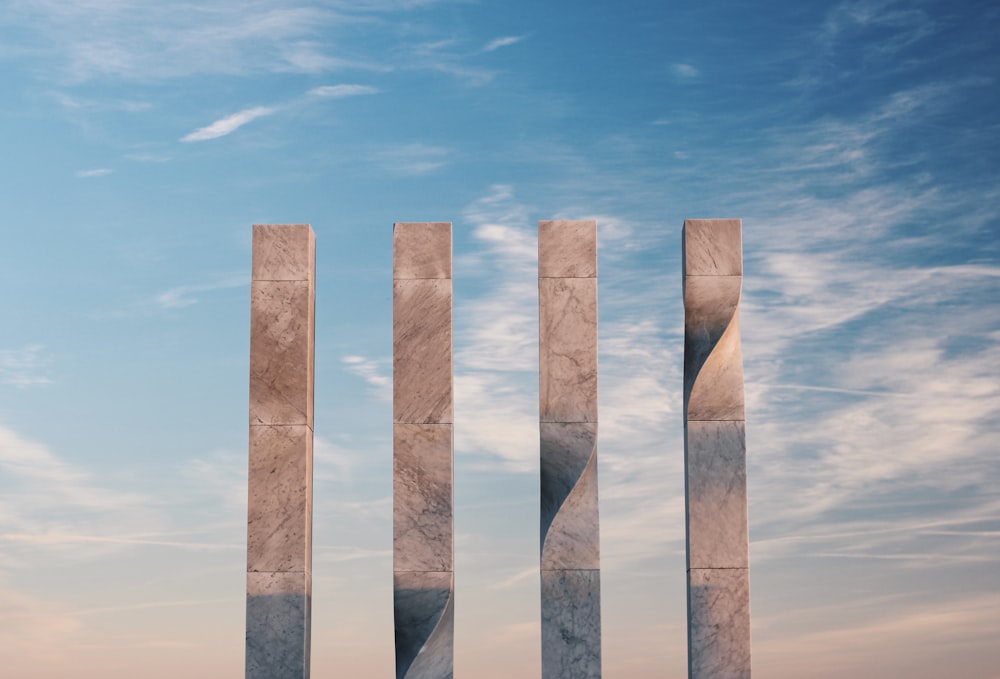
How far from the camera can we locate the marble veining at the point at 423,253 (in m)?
19.5

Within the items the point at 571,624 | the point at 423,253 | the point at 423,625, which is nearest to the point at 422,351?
the point at 423,253

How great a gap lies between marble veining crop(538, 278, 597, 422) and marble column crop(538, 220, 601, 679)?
13 mm

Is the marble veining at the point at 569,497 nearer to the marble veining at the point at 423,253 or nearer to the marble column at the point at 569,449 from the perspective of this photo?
the marble column at the point at 569,449

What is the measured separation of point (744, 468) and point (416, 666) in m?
5.02

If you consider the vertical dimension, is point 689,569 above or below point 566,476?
below

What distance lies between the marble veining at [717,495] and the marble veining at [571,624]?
57.2 inches

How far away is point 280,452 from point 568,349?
4.12 meters

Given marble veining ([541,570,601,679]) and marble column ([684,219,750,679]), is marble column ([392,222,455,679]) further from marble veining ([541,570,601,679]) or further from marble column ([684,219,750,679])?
marble column ([684,219,750,679])

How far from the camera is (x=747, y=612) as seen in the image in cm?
1877

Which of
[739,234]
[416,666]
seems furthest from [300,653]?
[739,234]

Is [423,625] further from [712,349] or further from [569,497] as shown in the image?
[712,349]

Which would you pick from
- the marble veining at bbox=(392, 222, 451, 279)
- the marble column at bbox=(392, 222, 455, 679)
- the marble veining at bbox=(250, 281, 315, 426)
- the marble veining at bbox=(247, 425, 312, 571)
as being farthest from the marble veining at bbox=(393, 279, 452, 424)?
the marble veining at bbox=(247, 425, 312, 571)

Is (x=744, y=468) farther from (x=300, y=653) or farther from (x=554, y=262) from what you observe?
(x=300, y=653)

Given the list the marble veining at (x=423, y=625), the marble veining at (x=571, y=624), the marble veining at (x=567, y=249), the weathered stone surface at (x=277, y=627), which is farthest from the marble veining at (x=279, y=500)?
the marble veining at (x=567, y=249)
